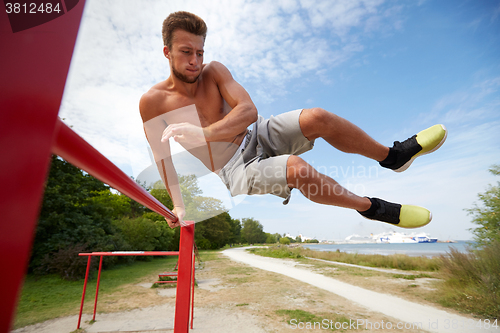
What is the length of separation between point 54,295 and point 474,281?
27.3ft

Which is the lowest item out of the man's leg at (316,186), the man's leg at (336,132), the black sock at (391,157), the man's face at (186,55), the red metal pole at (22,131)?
the red metal pole at (22,131)

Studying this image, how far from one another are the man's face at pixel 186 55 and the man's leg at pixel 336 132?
70cm

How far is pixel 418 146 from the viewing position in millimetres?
1581

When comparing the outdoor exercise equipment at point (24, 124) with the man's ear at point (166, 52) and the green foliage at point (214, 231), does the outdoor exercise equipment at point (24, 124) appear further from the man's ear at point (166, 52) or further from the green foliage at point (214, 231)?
the green foliage at point (214, 231)

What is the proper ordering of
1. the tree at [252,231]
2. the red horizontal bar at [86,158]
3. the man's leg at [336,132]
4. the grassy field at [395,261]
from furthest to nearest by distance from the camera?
the tree at [252,231] → the grassy field at [395,261] → the man's leg at [336,132] → the red horizontal bar at [86,158]

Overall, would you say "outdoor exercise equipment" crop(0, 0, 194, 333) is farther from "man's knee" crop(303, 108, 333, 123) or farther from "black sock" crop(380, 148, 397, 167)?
"black sock" crop(380, 148, 397, 167)

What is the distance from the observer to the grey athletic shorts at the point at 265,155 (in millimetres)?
1244

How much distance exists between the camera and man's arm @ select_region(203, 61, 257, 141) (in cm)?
116

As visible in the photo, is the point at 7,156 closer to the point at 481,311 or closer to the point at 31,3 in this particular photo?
the point at 31,3

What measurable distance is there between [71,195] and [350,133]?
30.9 ft

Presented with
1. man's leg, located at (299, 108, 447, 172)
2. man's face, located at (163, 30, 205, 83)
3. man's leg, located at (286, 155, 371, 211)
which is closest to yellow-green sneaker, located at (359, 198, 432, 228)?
man's leg, located at (286, 155, 371, 211)

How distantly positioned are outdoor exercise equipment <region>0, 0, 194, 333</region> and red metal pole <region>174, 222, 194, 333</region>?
1628mm

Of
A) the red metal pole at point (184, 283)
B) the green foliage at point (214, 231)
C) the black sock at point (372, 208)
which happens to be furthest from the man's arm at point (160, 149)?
the green foliage at point (214, 231)

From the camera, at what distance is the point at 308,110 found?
4.52 ft
